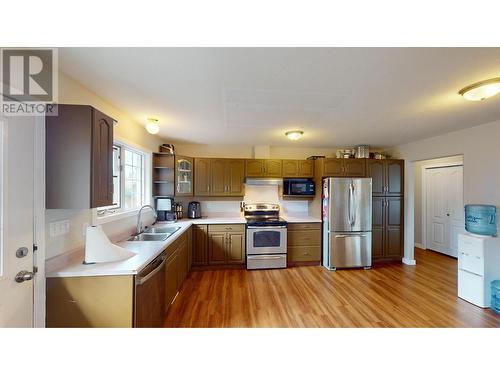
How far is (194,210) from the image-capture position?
151 inches

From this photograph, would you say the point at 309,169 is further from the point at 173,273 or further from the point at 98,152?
the point at 98,152

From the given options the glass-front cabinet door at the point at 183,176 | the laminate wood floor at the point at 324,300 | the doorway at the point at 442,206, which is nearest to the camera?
the laminate wood floor at the point at 324,300

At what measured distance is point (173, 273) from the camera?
7.89 feet

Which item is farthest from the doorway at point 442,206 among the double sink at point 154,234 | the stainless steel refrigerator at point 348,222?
the double sink at point 154,234

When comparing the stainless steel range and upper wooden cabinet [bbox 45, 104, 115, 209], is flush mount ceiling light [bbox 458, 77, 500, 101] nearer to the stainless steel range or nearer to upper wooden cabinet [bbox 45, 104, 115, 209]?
the stainless steel range

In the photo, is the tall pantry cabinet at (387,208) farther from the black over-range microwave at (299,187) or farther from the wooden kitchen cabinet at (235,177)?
Result: the wooden kitchen cabinet at (235,177)

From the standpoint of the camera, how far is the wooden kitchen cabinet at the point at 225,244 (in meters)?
3.52

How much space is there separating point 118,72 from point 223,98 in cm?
85

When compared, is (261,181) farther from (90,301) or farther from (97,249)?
(90,301)

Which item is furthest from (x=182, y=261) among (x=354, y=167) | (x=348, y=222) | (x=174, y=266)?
(x=354, y=167)

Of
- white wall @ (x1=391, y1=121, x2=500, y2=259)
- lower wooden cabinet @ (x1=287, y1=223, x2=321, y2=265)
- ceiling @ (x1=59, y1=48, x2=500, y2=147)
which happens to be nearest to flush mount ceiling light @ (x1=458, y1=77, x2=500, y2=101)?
ceiling @ (x1=59, y1=48, x2=500, y2=147)

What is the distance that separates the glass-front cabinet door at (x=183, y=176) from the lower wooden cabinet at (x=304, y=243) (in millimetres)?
2010

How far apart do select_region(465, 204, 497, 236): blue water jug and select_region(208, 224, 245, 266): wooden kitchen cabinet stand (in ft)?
10.3

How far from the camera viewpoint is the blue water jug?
8.12 ft
